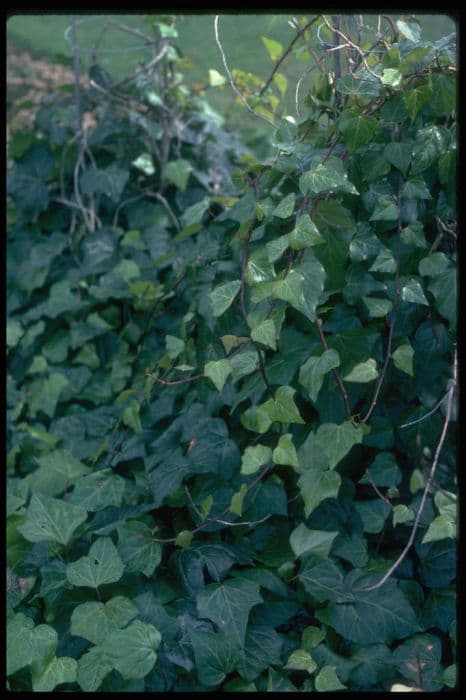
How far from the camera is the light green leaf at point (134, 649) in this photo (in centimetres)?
147

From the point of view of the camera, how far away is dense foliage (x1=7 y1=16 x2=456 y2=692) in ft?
5.08

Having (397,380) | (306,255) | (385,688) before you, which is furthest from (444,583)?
(306,255)

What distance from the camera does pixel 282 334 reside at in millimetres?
1723

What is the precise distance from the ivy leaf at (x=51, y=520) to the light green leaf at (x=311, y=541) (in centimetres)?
49

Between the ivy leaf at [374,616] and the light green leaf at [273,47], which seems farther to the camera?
the light green leaf at [273,47]

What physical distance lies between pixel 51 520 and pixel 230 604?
472mm

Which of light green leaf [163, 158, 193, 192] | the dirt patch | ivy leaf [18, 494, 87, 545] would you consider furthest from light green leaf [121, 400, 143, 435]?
the dirt patch

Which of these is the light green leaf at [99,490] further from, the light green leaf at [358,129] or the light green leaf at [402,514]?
the light green leaf at [358,129]

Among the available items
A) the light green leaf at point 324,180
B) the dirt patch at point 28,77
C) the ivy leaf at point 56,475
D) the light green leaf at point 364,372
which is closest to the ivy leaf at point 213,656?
the light green leaf at point 364,372

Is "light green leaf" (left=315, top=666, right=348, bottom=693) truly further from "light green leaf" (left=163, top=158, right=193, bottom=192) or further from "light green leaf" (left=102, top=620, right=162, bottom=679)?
"light green leaf" (left=163, top=158, right=193, bottom=192)

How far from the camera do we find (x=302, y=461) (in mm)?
1654

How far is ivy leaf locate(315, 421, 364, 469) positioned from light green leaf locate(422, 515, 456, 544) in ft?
0.71

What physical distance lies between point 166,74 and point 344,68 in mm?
1238

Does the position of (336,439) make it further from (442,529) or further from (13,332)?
(13,332)
